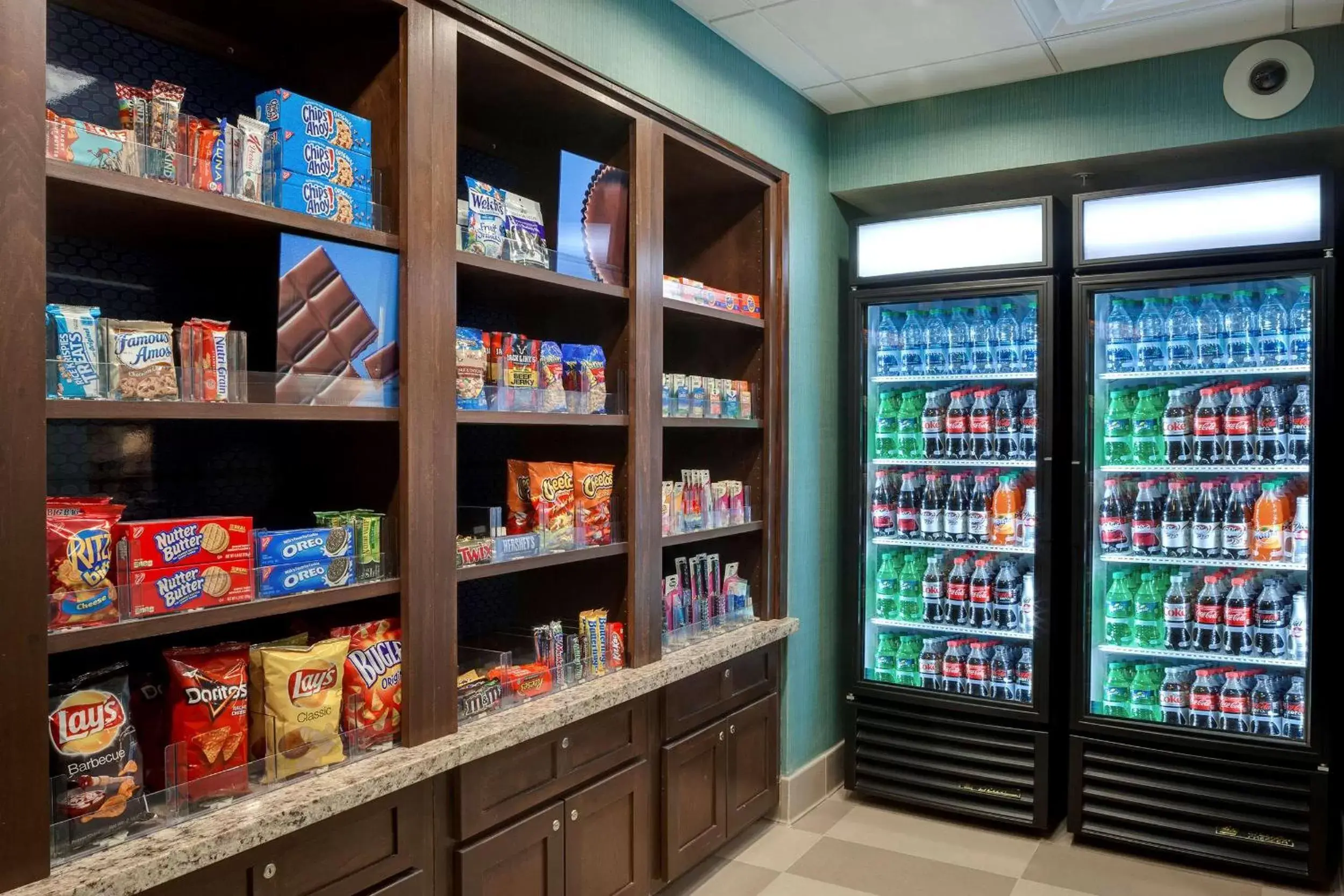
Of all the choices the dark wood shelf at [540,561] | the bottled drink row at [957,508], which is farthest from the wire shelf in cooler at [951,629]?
the dark wood shelf at [540,561]

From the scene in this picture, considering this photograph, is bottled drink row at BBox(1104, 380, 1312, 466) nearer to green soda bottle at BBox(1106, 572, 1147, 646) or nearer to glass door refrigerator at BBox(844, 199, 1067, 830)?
glass door refrigerator at BBox(844, 199, 1067, 830)

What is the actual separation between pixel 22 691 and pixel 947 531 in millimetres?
3405

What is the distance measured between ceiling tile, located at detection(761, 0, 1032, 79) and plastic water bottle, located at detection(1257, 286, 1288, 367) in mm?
1352

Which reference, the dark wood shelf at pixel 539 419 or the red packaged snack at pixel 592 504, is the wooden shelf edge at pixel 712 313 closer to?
the dark wood shelf at pixel 539 419

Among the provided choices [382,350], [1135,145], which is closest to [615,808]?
[382,350]

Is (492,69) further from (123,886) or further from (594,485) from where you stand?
(123,886)

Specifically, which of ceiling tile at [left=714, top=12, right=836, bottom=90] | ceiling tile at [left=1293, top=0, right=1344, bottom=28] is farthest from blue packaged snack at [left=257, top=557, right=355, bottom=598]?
ceiling tile at [left=1293, top=0, right=1344, bottom=28]

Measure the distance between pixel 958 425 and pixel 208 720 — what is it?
3.15 metres

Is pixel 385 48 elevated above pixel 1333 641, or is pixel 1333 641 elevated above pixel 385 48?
pixel 385 48

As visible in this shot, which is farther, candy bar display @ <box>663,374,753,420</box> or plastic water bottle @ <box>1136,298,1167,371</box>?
plastic water bottle @ <box>1136,298,1167,371</box>

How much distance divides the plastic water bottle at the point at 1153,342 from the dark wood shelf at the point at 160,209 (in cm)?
302

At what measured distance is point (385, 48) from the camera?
2.24m

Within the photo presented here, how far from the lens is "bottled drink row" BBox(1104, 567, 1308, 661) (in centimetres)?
357

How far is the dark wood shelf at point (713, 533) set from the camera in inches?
128
